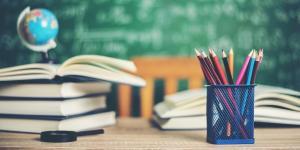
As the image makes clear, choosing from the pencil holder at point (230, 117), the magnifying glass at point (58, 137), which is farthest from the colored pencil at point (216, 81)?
the magnifying glass at point (58, 137)

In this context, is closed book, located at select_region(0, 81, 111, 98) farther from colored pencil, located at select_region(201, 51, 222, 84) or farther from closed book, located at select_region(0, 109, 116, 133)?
colored pencil, located at select_region(201, 51, 222, 84)

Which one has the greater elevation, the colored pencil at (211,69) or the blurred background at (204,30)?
the blurred background at (204,30)

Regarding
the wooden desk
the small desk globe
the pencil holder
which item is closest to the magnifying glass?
the wooden desk

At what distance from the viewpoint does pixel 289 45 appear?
7.27 ft

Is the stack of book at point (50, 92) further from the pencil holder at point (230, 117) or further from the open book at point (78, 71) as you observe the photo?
the pencil holder at point (230, 117)

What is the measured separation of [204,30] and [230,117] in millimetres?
1457

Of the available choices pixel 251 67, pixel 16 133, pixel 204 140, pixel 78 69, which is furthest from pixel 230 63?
pixel 16 133

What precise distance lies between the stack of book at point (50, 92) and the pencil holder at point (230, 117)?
20cm

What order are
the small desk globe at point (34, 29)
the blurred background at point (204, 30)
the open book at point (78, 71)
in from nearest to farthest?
the open book at point (78, 71), the small desk globe at point (34, 29), the blurred background at point (204, 30)

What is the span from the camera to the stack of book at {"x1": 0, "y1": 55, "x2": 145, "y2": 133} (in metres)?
0.91

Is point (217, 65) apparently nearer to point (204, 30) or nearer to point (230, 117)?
point (230, 117)

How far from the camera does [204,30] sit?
2213 millimetres

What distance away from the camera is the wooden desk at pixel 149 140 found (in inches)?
30.2

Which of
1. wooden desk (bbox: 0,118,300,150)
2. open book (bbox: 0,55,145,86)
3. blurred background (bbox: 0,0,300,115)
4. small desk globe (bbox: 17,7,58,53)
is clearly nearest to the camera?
wooden desk (bbox: 0,118,300,150)
